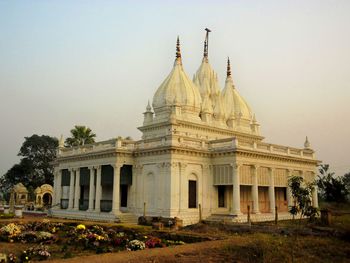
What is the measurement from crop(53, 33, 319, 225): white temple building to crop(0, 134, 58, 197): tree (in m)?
38.6

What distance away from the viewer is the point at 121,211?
1414 inches

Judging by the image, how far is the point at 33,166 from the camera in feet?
267

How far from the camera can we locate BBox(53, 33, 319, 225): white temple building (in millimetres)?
33500

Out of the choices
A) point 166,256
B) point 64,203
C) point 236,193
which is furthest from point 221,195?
point 166,256

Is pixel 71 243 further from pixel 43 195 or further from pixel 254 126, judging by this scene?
pixel 43 195

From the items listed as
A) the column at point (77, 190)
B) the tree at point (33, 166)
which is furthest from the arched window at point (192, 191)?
the tree at point (33, 166)

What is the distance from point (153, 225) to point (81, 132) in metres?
37.9

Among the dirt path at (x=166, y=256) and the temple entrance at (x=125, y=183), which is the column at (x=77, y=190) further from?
the dirt path at (x=166, y=256)

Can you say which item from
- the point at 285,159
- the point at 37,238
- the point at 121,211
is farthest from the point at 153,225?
the point at 285,159

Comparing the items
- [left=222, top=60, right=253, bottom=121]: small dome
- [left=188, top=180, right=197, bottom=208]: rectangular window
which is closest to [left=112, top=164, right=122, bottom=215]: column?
[left=188, top=180, right=197, bottom=208]: rectangular window

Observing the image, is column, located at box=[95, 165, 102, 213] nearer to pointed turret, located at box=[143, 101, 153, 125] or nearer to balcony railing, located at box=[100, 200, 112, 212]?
balcony railing, located at box=[100, 200, 112, 212]

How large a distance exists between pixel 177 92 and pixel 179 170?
39.1 ft

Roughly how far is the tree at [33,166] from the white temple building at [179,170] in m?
38.6

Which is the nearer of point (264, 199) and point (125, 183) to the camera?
point (125, 183)
